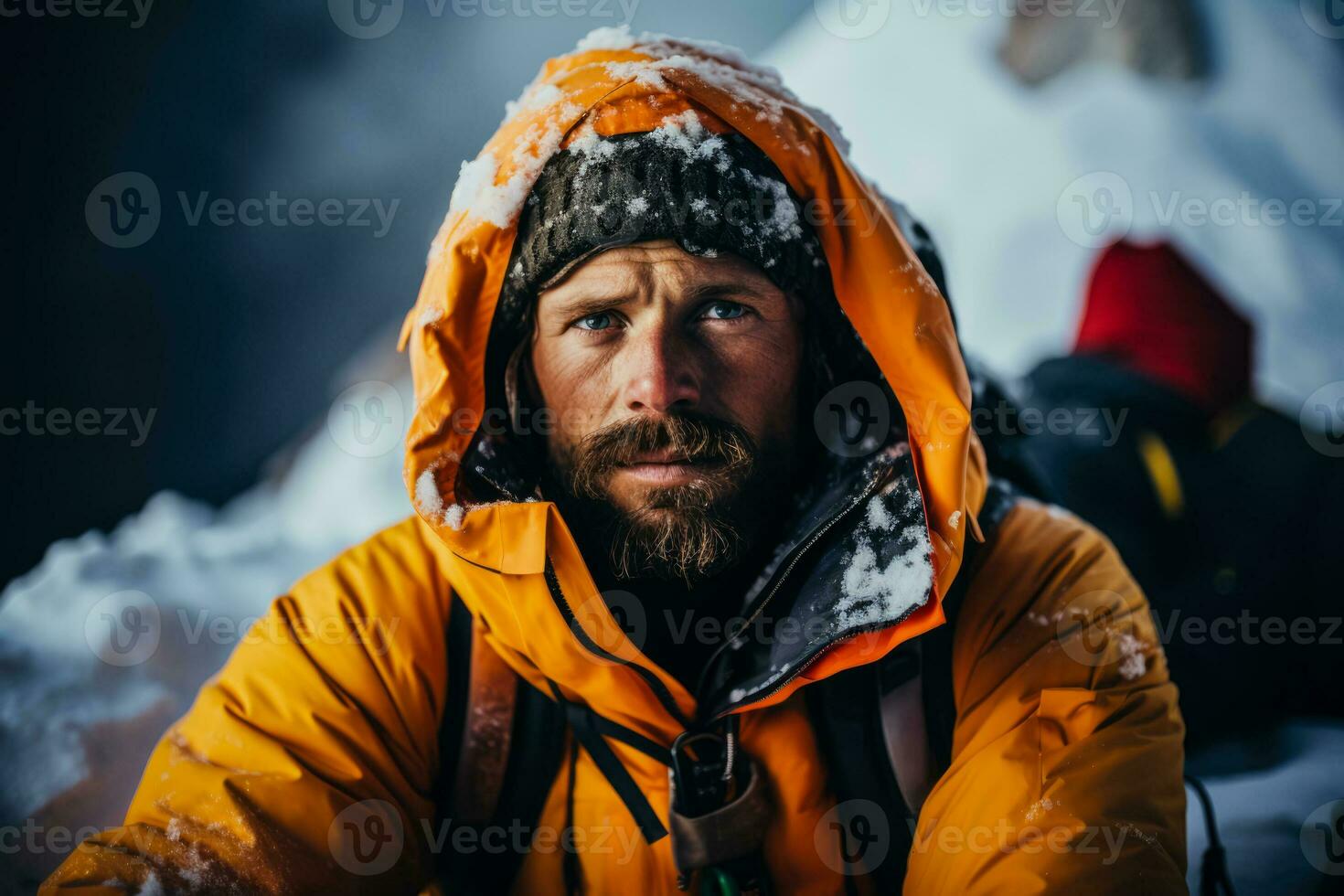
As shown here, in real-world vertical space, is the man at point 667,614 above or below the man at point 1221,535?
above

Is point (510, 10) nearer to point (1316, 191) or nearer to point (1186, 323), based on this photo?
point (1186, 323)

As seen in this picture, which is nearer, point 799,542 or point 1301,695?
point 799,542

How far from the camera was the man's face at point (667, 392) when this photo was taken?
1349mm

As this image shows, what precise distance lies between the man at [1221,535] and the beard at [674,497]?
1435 mm

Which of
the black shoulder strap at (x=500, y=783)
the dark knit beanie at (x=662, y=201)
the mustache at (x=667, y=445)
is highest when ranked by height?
the dark knit beanie at (x=662, y=201)

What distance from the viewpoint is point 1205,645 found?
7.50 ft

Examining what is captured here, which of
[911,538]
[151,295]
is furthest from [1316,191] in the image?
[151,295]

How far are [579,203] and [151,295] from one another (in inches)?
92.9

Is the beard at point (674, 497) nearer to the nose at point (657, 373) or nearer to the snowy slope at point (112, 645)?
the nose at point (657, 373)

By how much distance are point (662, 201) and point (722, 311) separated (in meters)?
0.22

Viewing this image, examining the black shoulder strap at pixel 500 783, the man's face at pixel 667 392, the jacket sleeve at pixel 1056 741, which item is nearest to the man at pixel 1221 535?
the jacket sleeve at pixel 1056 741

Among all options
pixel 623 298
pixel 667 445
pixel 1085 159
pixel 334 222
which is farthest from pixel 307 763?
pixel 1085 159

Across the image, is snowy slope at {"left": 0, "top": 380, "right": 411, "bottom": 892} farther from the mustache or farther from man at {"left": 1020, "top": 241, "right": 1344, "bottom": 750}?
man at {"left": 1020, "top": 241, "right": 1344, "bottom": 750}

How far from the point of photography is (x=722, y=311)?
1.40 meters
